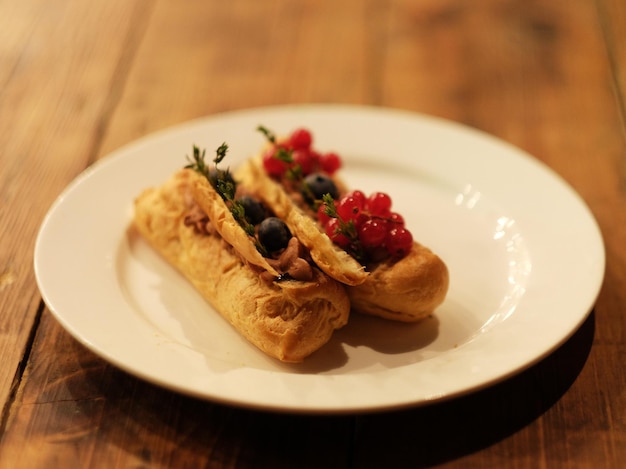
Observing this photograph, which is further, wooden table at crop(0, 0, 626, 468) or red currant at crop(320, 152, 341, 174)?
red currant at crop(320, 152, 341, 174)

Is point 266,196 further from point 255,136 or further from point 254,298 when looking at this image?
point 255,136

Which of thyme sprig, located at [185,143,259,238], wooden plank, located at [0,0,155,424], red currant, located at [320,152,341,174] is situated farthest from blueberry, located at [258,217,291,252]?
wooden plank, located at [0,0,155,424]

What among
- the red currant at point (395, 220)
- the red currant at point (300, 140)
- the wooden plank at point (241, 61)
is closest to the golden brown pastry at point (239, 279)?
the red currant at point (395, 220)

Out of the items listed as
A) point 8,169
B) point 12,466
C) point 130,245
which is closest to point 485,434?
point 12,466

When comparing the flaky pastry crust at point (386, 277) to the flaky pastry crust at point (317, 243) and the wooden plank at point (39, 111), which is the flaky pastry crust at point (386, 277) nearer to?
the flaky pastry crust at point (317, 243)

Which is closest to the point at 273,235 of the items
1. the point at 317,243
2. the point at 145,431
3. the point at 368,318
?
the point at 317,243

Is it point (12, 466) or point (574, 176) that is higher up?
point (12, 466)

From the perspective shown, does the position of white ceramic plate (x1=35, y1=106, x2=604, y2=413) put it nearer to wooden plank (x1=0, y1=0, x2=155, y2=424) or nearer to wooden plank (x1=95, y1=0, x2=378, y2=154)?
wooden plank (x1=0, y1=0, x2=155, y2=424)
